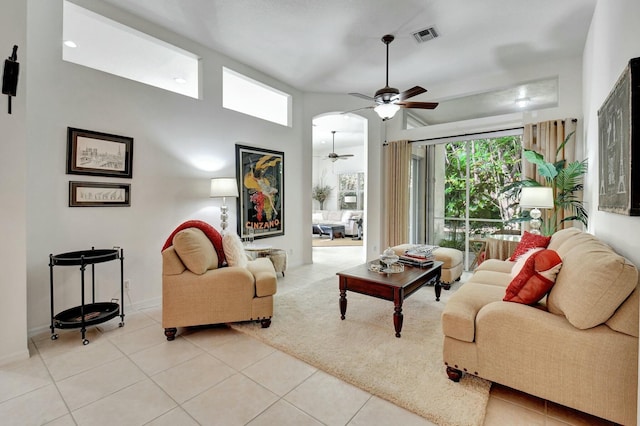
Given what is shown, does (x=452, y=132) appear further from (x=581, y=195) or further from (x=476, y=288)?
(x=476, y=288)

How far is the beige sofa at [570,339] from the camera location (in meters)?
1.44

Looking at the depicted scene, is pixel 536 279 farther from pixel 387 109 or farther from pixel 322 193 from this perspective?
pixel 322 193

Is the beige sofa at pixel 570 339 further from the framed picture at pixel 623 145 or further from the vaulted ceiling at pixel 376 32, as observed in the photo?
the vaulted ceiling at pixel 376 32

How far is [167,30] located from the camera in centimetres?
351

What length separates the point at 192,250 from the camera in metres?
2.50

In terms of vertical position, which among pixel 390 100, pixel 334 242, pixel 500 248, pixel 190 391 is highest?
pixel 390 100

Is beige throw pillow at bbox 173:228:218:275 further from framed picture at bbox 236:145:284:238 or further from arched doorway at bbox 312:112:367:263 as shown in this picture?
arched doorway at bbox 312:112:367:263

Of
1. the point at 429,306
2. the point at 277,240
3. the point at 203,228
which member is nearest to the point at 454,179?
the point at 429,306

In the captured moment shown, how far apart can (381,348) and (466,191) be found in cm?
378

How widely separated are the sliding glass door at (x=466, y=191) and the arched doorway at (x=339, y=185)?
245 centimetres

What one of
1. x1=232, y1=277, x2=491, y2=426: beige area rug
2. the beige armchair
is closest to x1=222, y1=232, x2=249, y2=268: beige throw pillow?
the beige armchair

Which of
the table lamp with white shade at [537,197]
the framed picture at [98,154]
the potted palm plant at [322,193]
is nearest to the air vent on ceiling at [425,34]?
the table lamp with white shade at [537,197]

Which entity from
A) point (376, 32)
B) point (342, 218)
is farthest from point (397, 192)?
point (342, 218)

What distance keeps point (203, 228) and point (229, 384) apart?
4.64 feet
